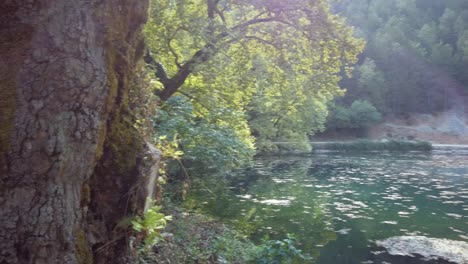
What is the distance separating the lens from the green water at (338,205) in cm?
1183

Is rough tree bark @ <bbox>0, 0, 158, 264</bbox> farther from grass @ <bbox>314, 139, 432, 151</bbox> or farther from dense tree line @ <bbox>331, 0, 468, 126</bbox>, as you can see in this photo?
dense tree line @ <bbox>331, 0, 468, 126</bbox>

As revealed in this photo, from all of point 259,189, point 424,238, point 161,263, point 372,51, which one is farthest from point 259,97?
point 372,51

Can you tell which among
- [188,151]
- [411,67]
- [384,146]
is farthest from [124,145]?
[411,67]

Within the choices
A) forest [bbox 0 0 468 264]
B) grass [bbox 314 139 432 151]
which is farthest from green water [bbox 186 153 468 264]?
grass [bbox 314 139 432 151]

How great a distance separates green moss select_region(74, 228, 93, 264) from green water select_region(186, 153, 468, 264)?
23.8 ft

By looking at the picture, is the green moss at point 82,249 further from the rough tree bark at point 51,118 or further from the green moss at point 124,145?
the green moss at point 124,145

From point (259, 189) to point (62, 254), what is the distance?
16650 mm

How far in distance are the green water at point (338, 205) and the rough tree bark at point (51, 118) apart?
25.0 feet

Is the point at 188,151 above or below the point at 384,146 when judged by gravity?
above

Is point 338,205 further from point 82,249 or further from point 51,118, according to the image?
point 51,118

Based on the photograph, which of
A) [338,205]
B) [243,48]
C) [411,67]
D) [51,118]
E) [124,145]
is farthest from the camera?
[411,67]

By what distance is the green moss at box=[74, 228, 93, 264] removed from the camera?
328 cm

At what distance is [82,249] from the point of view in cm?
336

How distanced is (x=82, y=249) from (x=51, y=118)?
1.08 meters
